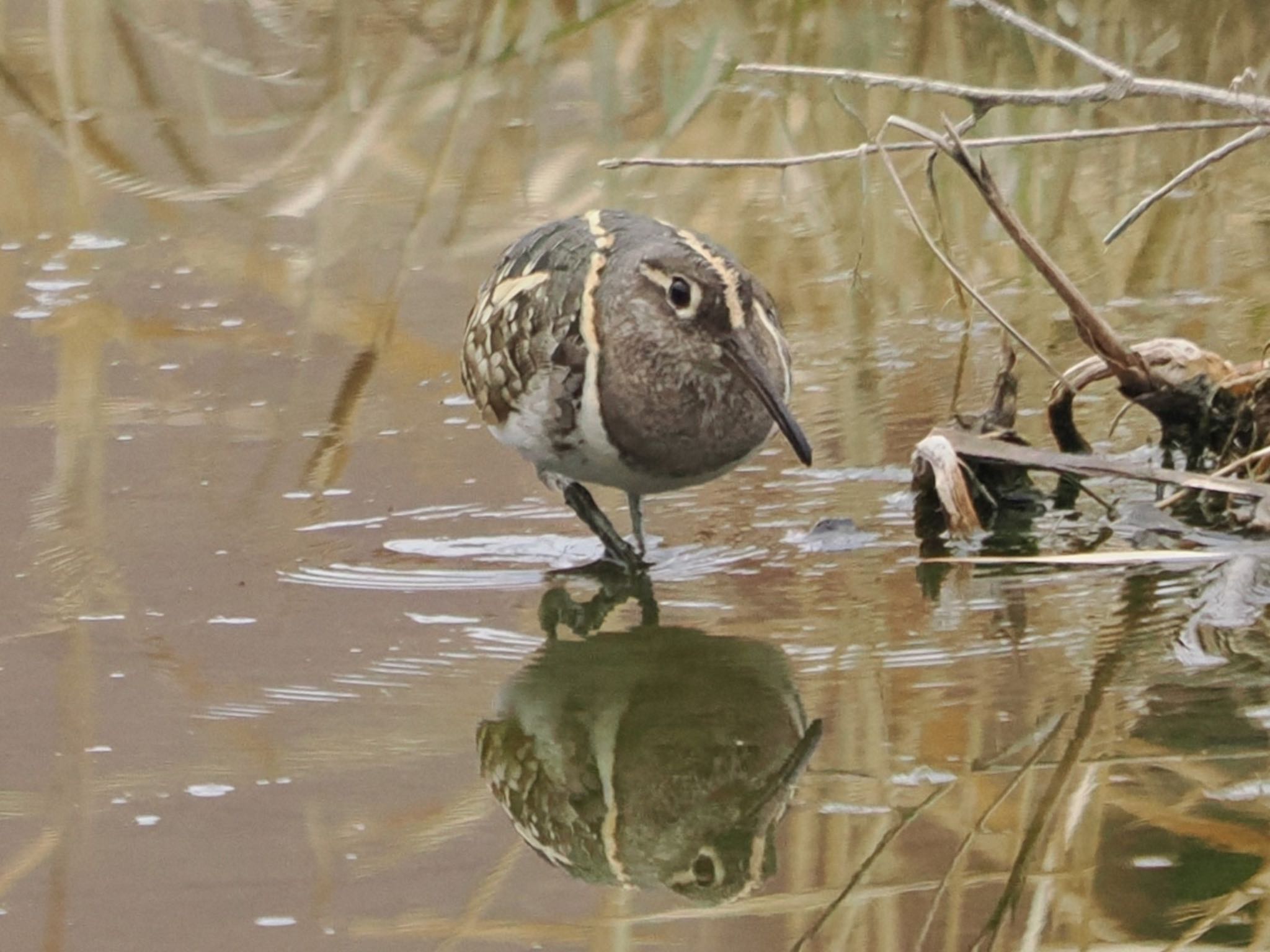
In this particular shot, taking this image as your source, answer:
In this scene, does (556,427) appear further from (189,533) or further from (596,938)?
(596,938)

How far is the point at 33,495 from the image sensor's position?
4.97 metres

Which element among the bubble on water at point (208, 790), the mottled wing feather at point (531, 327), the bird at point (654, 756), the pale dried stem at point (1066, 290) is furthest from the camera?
the mottled wing feather at point (531, 327)

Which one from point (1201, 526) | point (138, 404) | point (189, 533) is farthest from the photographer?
point (138, 404)

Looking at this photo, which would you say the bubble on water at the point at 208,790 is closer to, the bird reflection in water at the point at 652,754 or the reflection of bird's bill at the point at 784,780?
the bird reflection in water at the point at 652,754

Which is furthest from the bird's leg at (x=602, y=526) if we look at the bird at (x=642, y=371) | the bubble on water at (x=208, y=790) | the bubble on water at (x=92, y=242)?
the bubble on water at (x=92, y=242)

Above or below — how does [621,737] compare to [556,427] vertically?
below

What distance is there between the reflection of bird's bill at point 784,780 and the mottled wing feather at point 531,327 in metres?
1.09

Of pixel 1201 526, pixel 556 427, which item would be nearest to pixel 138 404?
pixel 556 427

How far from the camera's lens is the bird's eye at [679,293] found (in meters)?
4.29

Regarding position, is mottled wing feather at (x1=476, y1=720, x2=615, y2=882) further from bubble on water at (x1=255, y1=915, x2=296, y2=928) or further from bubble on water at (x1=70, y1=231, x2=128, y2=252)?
bubble on water at (x1=70, y1=231, x2=128, y2=252)

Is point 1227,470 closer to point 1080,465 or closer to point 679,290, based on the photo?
point 1080,465

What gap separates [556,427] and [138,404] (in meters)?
1.61

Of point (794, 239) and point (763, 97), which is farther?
point (763, 97)

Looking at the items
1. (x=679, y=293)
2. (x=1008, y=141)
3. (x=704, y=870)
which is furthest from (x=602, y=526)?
(x=704, y=870)
